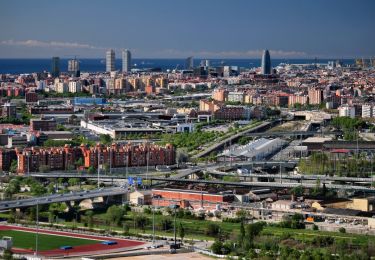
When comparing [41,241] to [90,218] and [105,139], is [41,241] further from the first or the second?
[105,139]

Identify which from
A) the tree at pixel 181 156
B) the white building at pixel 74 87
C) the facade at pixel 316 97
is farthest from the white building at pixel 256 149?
the white building at pixel 74 87

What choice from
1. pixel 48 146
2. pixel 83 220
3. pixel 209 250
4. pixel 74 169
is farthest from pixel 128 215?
pixel 48 146

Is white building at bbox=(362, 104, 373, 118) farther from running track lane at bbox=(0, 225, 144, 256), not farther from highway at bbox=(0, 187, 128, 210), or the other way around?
running track lane at bbox=(0, 225, 144, 256)

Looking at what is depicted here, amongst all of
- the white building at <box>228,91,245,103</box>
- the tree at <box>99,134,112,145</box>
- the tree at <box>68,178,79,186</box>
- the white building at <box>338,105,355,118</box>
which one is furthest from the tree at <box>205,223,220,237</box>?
the white building at <box>228,91,245,103</box>

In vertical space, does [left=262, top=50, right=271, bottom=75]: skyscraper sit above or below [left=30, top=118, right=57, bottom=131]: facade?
above

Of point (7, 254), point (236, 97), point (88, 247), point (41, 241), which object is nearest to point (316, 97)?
point (236, 97)
